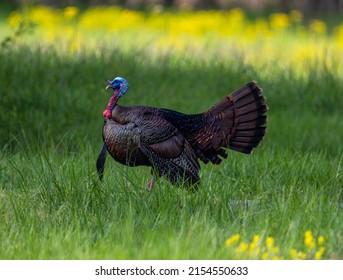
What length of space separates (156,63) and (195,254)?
21.9ft

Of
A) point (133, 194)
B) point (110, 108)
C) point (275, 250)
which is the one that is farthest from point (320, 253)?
point (110, 108)

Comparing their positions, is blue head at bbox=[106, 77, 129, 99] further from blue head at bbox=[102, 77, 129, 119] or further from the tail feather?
the tail feather

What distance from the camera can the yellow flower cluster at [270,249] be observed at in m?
4.94

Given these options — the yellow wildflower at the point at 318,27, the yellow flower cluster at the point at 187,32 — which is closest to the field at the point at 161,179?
the yellow flower cluster at the point at 187,32

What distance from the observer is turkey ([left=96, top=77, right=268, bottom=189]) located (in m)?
5.79

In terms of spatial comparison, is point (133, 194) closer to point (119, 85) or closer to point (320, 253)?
point (119, 85)

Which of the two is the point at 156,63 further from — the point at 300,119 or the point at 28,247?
the point at 28,247

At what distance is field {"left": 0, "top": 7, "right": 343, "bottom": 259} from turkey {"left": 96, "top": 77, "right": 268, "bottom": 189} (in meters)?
0.17

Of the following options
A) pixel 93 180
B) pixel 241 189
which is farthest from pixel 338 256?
pixel 93 180

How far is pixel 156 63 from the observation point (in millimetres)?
11391

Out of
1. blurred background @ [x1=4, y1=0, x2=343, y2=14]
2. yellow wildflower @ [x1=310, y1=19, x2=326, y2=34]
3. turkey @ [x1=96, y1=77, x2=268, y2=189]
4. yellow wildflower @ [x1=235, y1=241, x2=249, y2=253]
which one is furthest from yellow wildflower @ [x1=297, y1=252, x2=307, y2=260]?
blurred background @ [x1=4, y1=0, x2=343, y2=14]

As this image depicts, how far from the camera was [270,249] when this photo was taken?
5.01 metres

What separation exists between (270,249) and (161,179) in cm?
130

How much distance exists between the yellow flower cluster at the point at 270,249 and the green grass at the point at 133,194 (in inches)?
1.8
